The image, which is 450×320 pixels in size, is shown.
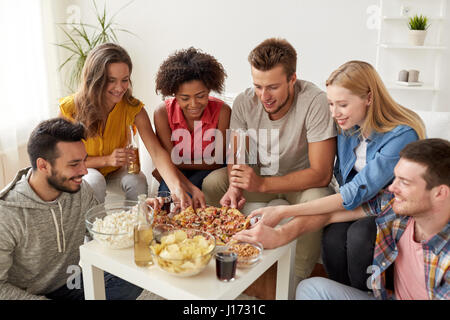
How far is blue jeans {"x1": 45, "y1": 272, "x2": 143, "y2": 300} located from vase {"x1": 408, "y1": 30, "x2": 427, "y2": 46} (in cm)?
273

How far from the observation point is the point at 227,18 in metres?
3.71

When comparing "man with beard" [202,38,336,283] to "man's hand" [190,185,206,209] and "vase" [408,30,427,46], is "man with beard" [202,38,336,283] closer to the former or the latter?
"man's hand" [190,185,206,209]

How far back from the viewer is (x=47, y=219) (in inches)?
63.6

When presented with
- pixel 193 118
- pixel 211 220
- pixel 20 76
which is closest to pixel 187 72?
pixel 193 118

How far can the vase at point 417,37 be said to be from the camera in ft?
10.5

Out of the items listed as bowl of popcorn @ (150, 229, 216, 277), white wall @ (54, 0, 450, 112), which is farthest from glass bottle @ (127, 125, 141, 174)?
white wall @ (54, 0, 450, 112)

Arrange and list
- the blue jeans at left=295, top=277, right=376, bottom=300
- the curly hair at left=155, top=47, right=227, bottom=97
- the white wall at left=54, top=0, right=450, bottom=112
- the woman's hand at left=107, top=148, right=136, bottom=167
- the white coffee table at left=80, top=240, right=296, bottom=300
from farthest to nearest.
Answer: the white wall at left=54, top=0, right=450, bottom=112, the woman's hand at left=107, top=148, right=136, bottom=167, the curly hair at left=155, top=47, right=227, bottom=97, the blue jeans at left=295, top=277, right=376, bottom=300, the white coffee table at left=80, top=240, right=296, bottom=300

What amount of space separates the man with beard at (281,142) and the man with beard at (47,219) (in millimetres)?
706

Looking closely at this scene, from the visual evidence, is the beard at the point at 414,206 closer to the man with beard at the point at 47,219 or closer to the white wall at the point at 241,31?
the man with beard at the point at 47,219

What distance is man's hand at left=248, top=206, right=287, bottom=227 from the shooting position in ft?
5.57

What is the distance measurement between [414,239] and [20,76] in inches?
120

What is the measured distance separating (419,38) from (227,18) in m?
1.55

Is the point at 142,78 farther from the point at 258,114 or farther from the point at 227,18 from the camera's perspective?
the point at 258,114
